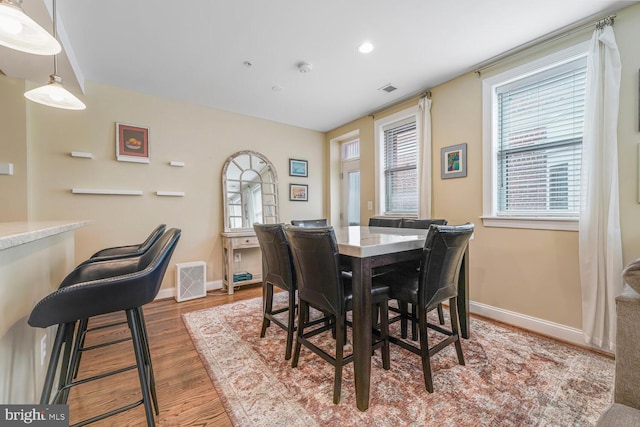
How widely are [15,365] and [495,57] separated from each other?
3977mm

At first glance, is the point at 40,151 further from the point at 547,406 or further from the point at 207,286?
the point at 547,406

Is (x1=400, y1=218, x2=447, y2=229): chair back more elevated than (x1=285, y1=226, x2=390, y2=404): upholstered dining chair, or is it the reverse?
(x1=400, y1=218, x2=447, y2=229): chair back

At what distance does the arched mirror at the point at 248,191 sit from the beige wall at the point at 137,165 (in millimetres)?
116

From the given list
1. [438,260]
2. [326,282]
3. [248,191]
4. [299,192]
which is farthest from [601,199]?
[248,191]

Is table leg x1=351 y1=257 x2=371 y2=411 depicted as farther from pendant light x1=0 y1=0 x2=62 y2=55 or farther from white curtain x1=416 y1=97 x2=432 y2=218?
white curtain x1=416 y1=97 x2=432 y2=218

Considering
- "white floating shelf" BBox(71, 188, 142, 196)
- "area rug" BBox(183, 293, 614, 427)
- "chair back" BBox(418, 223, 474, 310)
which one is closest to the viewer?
"area rug" BBox(183, 293, 614, 427)

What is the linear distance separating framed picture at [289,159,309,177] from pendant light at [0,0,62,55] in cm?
325

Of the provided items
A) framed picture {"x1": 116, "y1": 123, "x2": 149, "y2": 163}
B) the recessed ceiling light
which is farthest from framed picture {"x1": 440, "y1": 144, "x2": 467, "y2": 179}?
framed picture {"x1": 116, "y1": 123, "x2": 149, "y2": 163}

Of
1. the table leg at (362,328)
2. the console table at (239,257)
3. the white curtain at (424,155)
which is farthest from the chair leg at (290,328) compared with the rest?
the white curtain at (424,155)

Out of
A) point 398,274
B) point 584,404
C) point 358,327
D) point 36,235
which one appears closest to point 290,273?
point 358,327

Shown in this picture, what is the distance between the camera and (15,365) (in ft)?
3.64

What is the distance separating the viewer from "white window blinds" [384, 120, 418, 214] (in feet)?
11.5

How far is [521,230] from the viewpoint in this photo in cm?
246

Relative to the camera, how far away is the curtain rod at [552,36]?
6.49 feet
